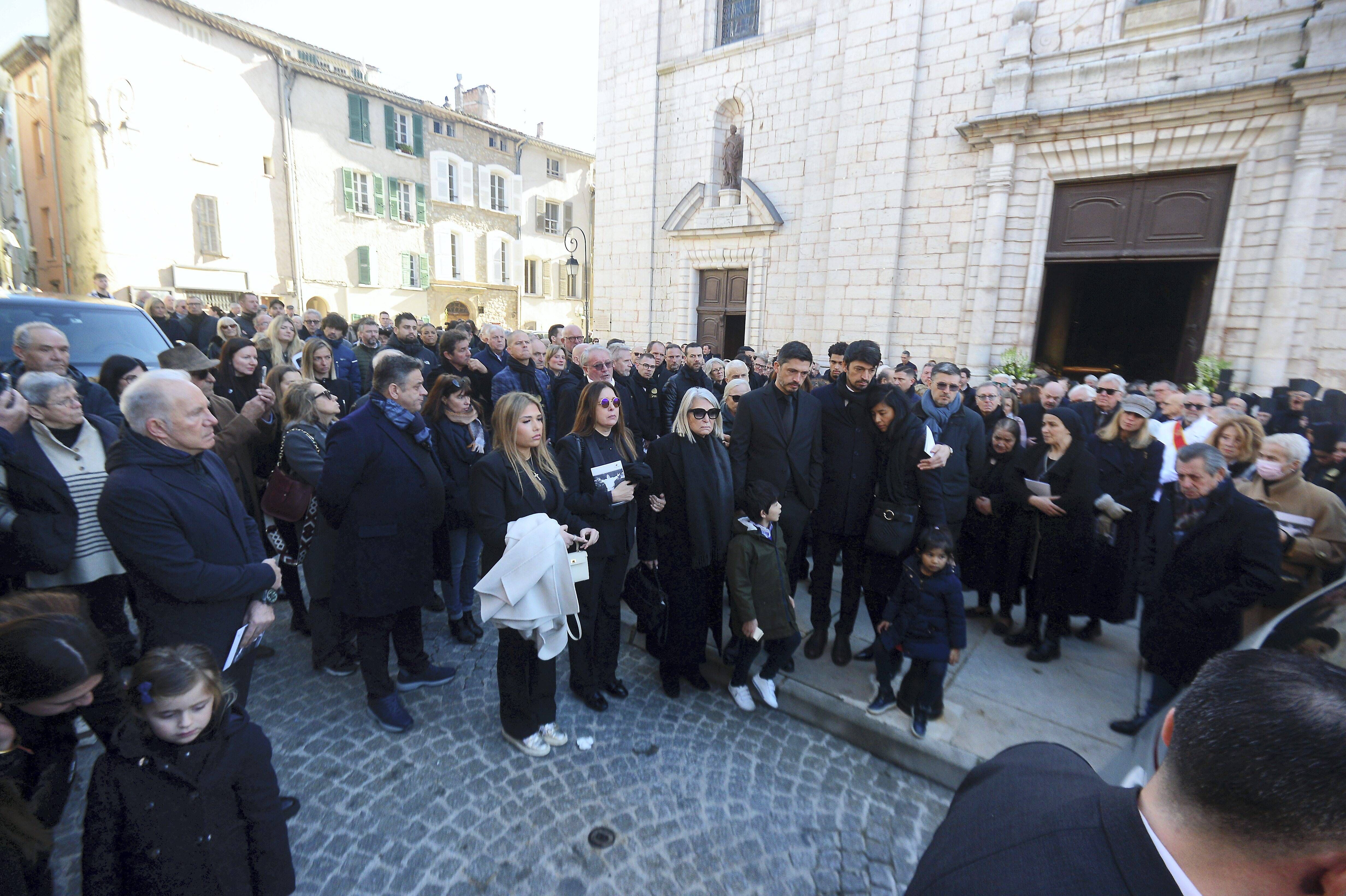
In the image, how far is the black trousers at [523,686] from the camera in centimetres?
316

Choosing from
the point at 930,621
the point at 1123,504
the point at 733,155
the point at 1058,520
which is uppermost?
the point at 733,155

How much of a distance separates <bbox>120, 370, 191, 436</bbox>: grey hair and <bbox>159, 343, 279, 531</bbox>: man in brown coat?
5.81 ft

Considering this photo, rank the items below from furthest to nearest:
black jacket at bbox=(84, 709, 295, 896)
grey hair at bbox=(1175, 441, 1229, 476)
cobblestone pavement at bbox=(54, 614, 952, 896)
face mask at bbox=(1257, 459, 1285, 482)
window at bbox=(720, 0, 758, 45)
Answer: window at bbox=(720, 0, 758, 45) → face mask at bbox=(1257, 459, 1285, 482) → grey hair at bbox=(1175, 441, 1229, 476) → cobblestone pavement at bbox=(54, 614, 952, 896) → black jacket at bbox=(84, 709, 295, 896)

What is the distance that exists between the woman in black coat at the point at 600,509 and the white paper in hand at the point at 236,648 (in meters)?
1.58

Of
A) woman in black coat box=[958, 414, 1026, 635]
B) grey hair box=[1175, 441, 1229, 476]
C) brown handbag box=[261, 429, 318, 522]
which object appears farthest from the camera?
woman in black coat box=[958, 414, 1026, 635]

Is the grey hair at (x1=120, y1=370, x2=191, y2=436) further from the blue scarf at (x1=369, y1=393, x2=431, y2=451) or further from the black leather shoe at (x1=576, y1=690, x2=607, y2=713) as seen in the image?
the black leather shoe at (x1=576, y1=690, x2=607, y2=713)

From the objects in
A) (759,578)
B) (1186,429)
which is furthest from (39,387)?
(1186,429)

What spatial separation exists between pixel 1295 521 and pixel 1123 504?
91cm

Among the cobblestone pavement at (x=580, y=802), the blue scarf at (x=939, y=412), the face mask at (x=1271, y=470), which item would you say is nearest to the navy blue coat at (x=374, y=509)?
the cobblestone pavement at (x=580, y=802)

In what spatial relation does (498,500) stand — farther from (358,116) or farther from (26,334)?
(358,116)

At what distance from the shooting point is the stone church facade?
8617 millimetres

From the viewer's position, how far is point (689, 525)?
3.57 meters

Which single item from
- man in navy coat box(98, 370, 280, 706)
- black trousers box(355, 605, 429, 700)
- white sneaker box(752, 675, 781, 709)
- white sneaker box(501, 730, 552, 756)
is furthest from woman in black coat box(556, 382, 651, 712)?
man in navy coat box(98, 370, 280, 706)

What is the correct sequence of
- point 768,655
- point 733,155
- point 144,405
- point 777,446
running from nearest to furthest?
point 144,405, point 768,655, point 777,446, point 733,155
